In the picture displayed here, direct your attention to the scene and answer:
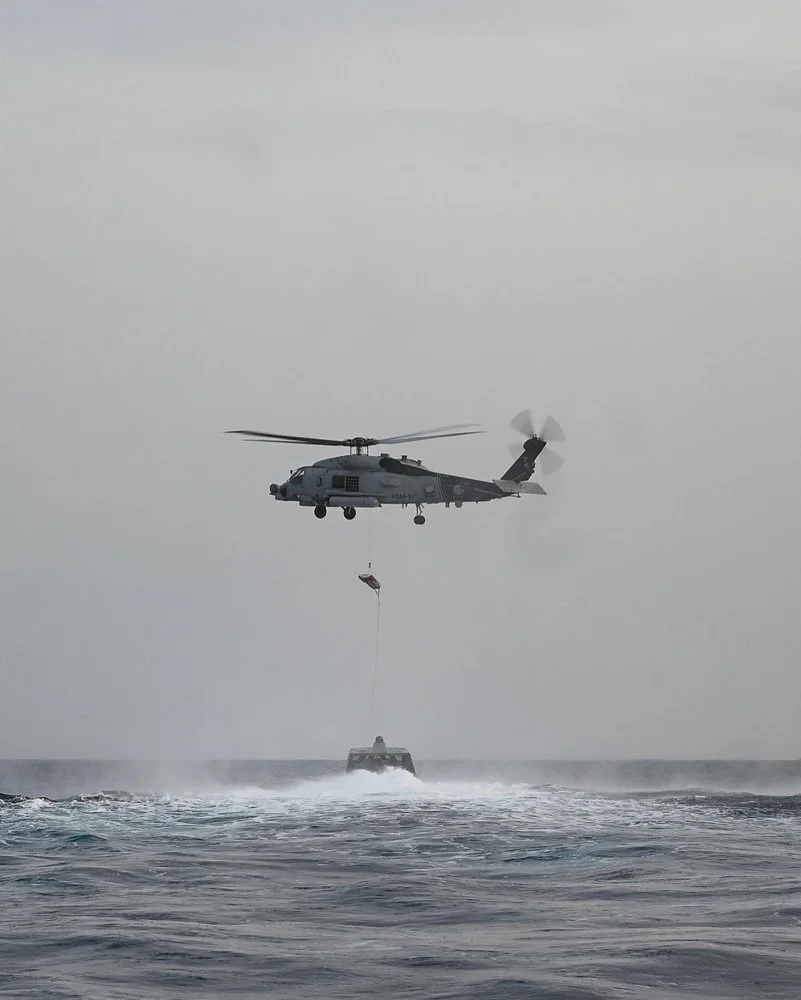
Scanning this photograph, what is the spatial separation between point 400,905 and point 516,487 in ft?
89.4

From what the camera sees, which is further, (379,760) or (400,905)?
(379,760)

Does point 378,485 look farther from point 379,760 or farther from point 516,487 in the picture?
point 379,760

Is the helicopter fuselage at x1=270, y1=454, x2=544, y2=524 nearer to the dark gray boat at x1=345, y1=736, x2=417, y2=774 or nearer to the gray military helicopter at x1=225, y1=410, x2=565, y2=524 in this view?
the gray military helicopter at x1=225, y1=410, x2=565, y2=524

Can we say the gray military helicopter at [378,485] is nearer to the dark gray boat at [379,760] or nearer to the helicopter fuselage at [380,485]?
the helicopter fuselage at [380,485]

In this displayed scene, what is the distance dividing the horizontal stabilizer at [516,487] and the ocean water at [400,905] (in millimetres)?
18219

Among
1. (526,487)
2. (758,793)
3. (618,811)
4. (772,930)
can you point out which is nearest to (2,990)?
(772,930)

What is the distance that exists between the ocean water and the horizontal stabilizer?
18.2m

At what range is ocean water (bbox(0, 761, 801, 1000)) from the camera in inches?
1479

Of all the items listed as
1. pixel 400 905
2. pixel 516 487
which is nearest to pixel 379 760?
pixel 516 487

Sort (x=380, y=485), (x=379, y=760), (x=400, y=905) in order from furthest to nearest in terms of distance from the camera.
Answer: (x=379, y=760)
(x=380, y=485)
(x=400, y=905)

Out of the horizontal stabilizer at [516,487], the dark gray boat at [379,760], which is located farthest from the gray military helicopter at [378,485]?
the dark gray boat at [379,760]

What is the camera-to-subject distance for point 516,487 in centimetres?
7394

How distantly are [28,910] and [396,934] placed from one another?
14.1m

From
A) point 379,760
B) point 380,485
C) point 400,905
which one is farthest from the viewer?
point 379,760
